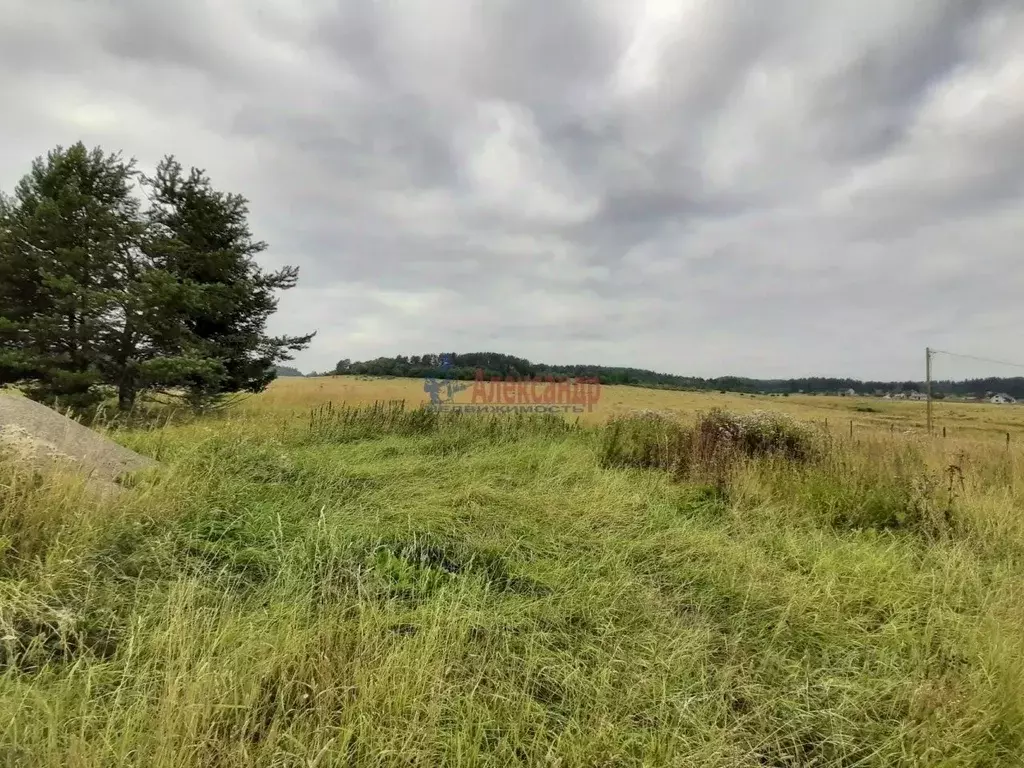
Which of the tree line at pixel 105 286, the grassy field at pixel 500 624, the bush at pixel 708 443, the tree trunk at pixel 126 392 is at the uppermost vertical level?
the tree line at pixel 105 286

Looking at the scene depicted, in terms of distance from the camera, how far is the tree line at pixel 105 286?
9023 mm

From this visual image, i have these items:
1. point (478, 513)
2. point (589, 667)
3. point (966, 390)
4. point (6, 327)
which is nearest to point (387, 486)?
point (478, 513)

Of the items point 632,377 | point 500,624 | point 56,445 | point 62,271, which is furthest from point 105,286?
point 632,377

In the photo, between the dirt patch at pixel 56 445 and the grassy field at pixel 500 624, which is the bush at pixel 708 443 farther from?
the dirt patch at pixel 56 445

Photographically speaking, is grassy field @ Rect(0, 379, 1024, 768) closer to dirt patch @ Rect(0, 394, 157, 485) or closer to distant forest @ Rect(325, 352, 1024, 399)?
dirt patch @ Rect(0, 394, 157, 485)

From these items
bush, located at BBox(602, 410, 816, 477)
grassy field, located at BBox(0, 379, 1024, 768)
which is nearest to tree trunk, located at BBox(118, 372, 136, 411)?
grassy field, located at BBox(0, 379, 1024, 768)

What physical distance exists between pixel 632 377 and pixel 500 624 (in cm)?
5547

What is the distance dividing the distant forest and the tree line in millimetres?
9947

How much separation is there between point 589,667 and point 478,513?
245 centimetres

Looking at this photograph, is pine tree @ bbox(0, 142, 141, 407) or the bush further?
pine tree @ bbox(0, 142, 141, 407)

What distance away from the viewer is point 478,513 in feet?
15.0

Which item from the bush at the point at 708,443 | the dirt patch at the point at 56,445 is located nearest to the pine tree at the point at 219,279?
the dirt patch at the point at 56,445

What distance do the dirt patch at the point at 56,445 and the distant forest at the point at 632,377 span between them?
44.4 ft

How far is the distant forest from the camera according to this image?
71.8 feet
